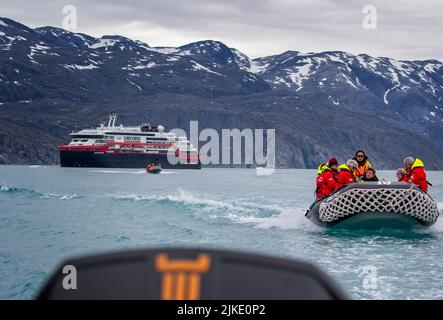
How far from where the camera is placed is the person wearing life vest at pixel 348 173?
977 inches

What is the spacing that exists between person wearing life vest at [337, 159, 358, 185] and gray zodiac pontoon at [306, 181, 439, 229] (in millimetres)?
496

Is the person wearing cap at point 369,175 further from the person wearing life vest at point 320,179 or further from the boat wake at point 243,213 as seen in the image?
the boat wake at point 243,213

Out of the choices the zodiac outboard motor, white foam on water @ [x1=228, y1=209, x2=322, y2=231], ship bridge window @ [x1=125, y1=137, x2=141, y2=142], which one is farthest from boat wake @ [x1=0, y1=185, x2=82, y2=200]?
ship bridge window @ [x1=125, y1=137, x2=141, y2=142]

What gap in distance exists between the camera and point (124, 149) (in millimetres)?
148750

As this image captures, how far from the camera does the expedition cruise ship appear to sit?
14662 centimetres

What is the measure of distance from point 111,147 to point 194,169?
2362 centimetres

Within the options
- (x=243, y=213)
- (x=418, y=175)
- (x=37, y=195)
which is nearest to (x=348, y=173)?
(x=418, y=175)

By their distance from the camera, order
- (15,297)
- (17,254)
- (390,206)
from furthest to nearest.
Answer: (390,206) → (17,254) → (15,297)

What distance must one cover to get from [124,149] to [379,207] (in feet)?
416

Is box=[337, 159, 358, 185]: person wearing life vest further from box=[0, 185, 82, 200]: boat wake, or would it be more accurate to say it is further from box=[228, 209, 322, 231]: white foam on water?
box=[0, 185, 82, 200]: boat wake

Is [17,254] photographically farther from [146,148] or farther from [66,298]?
[146,148]

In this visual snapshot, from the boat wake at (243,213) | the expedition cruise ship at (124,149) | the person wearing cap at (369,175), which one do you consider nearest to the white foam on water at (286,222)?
the boat wake at (243,213)

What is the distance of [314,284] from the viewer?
3.62 meters
